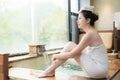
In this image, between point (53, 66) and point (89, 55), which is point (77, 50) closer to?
point (89, 55)

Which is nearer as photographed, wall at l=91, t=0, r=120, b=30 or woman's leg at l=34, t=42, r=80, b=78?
woman's leg at l=34, t=42, r=80, b=78

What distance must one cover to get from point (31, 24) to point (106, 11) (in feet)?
9.66

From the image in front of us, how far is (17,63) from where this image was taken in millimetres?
3225

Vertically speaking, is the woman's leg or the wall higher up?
the wall

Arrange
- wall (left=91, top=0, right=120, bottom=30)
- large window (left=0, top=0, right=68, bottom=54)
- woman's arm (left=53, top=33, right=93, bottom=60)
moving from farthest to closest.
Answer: wall (left=91, top=0, right=120, bottom=30)
large window (left=0, top=0, right=68, bottom=54)
woman's arm (left=53, top=33, right=93, bottom=60)

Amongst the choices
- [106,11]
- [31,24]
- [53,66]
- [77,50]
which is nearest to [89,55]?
[77,50]

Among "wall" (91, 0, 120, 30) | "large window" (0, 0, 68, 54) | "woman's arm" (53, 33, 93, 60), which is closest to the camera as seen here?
"woman's arm" (53, 33, 93, 60)

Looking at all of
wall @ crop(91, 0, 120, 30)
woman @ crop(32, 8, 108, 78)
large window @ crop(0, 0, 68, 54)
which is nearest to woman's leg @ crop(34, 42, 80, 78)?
woman @ crop(32, 8, 108, 78)

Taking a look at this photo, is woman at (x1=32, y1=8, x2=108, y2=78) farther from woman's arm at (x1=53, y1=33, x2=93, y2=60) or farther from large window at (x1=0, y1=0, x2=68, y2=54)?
large window at (x1=0, y1=0, x2=68, y2=54)

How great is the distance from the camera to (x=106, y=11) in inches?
244

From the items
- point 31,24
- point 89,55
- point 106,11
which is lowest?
point 89,55

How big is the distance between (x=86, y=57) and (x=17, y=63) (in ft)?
4.22

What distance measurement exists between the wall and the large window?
1346mm

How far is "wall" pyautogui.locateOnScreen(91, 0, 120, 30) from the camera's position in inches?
241
